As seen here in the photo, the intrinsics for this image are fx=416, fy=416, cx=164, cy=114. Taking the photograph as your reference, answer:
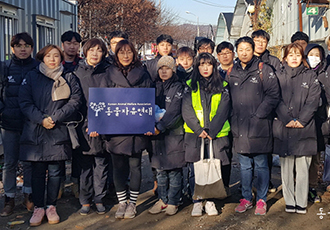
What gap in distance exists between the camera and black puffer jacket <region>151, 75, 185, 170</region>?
16.6 ft

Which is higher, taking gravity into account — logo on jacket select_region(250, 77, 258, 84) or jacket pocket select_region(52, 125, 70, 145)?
logo on jacket select_region(250, 77, 258, 84)

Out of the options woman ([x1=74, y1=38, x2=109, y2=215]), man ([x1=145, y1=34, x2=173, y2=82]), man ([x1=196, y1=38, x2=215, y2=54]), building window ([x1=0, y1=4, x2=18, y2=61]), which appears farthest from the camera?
building window ([x1=0, y1=4, x2=18, y2=61])

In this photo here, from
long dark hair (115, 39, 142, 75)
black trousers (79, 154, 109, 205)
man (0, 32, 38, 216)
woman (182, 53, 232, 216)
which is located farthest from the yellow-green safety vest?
man (0, 32, 38, 216)

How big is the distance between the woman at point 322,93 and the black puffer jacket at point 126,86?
2108 millimetres

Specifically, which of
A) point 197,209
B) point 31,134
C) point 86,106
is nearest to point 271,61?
point 197,209

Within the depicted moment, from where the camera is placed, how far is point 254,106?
5.05 meters

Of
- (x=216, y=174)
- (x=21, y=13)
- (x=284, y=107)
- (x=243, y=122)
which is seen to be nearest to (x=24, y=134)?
(x=216, y=174)

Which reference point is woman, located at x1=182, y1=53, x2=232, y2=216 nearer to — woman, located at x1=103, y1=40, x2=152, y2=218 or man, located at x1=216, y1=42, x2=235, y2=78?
woman, located at x1=103, y1=40, x2=152, y2=218

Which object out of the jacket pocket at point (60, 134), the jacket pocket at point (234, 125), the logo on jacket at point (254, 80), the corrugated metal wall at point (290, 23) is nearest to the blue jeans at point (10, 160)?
the jacket pocket at point (60, 134)

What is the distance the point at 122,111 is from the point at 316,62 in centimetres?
261

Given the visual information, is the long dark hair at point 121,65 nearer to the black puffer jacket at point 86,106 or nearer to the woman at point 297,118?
the black puffer jacket at point 86,106

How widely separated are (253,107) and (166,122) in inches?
42.2

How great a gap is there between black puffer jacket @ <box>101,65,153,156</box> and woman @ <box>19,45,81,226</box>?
0.48 meters

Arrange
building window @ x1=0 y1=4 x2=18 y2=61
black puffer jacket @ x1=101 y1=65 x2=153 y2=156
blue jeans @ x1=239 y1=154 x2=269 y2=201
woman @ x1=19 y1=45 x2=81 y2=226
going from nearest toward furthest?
woman @ x1=19 y1=45 x2=81 y2=226
black puffer jacket @ x1=101 y1=65 x2=153 y2=156
blue jeans @ x1=239 y1=154 x2=269 y2=201
building window @ x1=0 y1=4 x2=18 y2=61
